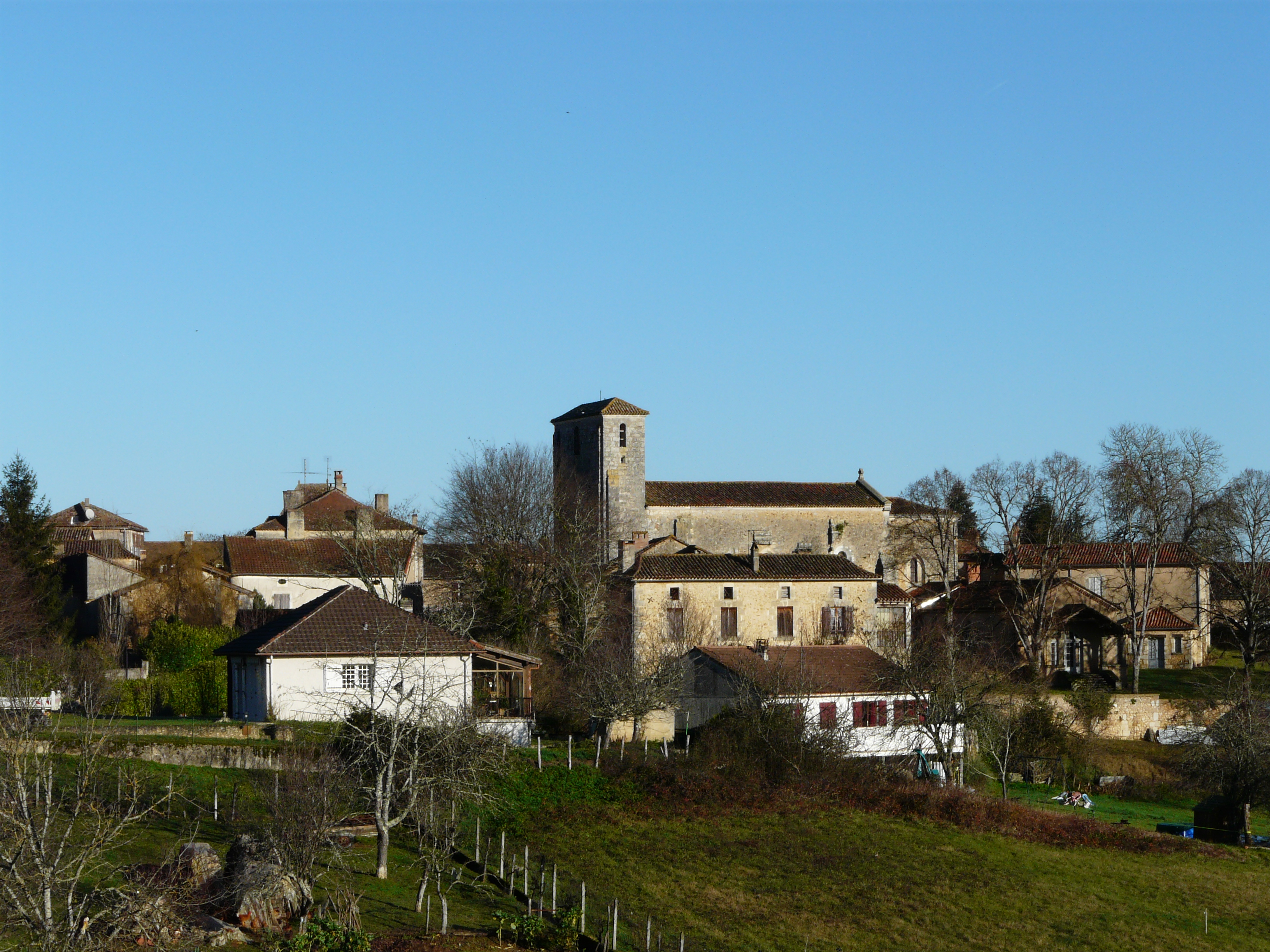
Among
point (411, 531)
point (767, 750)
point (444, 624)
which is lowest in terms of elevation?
point (767, 750)

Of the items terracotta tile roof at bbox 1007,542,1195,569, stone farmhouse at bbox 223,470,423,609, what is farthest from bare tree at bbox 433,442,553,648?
terracotta tile roof at bbox 1007,542,1195,569

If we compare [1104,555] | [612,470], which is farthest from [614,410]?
[1104,555]

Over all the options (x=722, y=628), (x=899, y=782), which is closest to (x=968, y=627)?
(x=722, y=628)

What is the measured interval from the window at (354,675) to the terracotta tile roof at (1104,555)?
28.1 m

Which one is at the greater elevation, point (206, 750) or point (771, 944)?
point (206, 750)

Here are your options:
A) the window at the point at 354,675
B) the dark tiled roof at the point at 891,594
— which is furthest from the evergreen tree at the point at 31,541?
the dark tiled roof at the point at 891,594

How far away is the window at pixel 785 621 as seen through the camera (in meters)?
47.8

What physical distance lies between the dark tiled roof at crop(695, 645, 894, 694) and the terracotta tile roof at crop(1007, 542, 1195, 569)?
13674 millimetres

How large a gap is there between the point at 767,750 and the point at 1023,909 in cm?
882

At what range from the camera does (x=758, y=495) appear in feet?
191

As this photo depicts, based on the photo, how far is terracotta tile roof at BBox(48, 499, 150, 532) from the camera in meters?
62.2

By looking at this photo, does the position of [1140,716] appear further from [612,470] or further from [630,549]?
[612,470]

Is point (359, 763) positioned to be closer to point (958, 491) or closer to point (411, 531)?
point (411, 531)

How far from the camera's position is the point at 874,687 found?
3750cm
